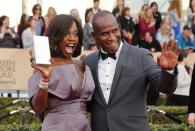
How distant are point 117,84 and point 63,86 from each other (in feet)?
Result: 1.48

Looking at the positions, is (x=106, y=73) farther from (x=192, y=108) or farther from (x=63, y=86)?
(x=192, y=108)

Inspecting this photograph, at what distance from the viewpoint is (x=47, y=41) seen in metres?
4.77

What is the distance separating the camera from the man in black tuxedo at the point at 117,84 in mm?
5109

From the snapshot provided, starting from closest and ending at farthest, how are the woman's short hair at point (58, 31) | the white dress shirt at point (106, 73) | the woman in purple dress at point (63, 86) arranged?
the woman in purple dress at point (63, 86) → the woman's short hair at point (58, 31) → the white dress shirt at point (106, 73)

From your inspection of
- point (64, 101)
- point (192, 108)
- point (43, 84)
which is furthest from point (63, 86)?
point (192, 108)

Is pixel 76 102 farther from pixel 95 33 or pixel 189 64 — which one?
pixel 189 64

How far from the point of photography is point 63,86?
4.97 metres

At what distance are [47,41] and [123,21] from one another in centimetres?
1119

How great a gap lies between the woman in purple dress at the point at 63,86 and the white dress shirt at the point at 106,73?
0.12m

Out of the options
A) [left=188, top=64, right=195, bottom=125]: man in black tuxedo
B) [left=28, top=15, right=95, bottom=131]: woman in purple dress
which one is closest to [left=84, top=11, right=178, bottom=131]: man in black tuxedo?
[left=28, top=15, right=95, bottom=131]: woman in purple dress

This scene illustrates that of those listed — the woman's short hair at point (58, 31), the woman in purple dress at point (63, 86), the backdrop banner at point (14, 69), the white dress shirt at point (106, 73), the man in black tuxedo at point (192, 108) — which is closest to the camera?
the woman in purple dress at point (63, 86)

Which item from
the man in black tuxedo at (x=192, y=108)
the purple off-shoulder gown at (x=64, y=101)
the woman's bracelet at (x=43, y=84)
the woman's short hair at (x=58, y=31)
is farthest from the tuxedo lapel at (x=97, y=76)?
the man in black tuxedo at (x=192, y=108)

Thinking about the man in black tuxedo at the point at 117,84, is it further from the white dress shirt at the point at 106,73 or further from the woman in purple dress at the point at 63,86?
the woman in purple dress at the point at 63,86

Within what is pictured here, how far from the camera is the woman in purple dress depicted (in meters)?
4.94
